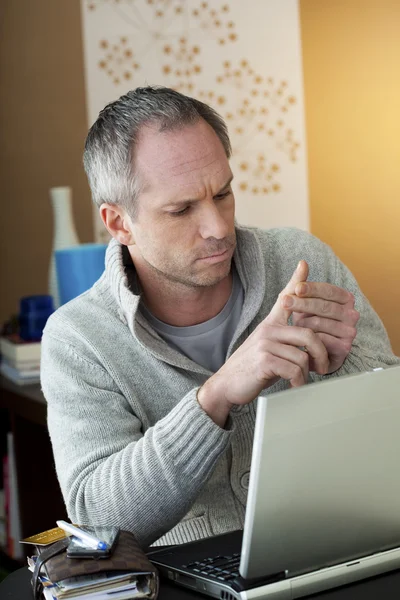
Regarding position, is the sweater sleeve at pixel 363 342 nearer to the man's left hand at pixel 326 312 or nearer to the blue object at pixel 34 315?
the man's left hand at pixel 326 312

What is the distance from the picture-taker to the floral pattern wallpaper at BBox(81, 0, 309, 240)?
3.56 m

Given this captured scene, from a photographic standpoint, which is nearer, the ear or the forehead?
the forehead

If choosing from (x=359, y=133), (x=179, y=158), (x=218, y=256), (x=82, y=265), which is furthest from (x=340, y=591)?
(x=359, y=133)

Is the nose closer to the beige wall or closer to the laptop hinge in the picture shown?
the laptop hinge

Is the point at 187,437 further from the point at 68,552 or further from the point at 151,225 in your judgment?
the point at 151,225

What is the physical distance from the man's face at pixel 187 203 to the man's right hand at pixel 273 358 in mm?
272

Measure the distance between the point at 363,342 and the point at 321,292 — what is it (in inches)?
13.2

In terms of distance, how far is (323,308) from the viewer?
133 centimetres

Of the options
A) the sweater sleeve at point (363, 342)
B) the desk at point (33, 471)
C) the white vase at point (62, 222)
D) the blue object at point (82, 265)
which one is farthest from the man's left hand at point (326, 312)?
the white vase at point (62, 222)

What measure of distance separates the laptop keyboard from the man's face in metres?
0.56

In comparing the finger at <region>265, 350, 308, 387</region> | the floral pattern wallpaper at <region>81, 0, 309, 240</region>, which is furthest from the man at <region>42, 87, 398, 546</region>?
the floral pattern wallpaper at <region>81, 0, 309, 240</region>

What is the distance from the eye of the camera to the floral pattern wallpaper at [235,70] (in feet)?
11.7

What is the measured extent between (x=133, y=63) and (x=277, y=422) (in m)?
2.83

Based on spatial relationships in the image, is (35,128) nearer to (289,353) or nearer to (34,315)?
(34,315)
